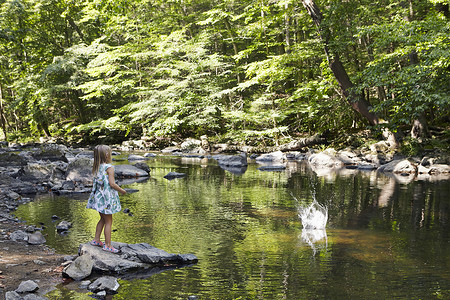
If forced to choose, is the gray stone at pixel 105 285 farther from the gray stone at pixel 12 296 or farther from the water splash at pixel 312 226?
the water splash at pixel 312 226

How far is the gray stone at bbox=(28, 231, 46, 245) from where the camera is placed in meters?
5.71

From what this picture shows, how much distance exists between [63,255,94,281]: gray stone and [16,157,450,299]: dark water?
325 mm

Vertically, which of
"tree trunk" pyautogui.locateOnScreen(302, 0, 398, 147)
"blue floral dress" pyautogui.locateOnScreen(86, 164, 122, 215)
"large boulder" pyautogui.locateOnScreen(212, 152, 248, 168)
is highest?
"tree trunk" pyautogui.locateOnScreen(302, 0, 398, 147)

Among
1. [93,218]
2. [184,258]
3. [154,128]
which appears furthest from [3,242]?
[154,128]

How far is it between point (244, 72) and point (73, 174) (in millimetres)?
17012

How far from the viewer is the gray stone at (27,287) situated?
12.4 feet

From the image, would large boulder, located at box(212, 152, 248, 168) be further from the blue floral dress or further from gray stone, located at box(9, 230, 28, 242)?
the blue floral dress

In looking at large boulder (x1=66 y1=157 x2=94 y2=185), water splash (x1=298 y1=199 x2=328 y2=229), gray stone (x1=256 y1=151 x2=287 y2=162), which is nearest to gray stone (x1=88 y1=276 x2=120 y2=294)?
water splash (x1=298 y1=199 x2=328 y2=229)

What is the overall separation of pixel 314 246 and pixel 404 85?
10.3 meters

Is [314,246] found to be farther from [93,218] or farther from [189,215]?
[93,218]

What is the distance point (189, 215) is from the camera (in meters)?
7.95

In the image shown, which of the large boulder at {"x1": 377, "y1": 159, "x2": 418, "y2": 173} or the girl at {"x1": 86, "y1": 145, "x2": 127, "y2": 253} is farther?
the large boulder at {"x1": 377, "y1": 159, "x2": 418, "y2": 173}

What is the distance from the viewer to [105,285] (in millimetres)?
4086

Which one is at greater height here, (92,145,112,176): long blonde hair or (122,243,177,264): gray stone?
(92,145,112,176): long blonde hair
